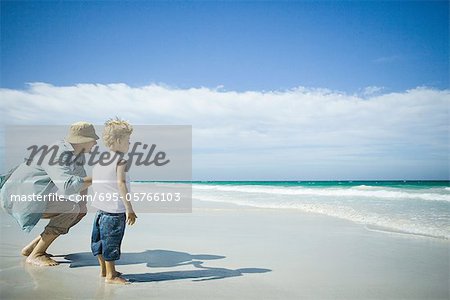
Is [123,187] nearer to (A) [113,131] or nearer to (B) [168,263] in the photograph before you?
(A) [113,131]

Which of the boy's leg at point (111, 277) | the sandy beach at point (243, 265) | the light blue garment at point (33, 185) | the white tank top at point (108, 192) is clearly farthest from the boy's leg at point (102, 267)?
the light blue garment at point (33, 185)

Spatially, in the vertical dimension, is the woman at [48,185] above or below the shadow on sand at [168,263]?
above

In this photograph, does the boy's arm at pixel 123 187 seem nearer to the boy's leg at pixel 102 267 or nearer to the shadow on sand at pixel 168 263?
the boy's leg at pixel 102 267

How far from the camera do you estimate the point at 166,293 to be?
300 centimetres

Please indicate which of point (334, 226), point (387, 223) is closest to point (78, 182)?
point (334, 226)

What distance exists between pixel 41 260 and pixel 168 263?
55.1 inches

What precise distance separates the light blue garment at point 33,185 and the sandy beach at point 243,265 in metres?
0.58

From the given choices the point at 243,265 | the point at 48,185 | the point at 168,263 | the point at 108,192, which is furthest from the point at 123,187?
the point at 243,265

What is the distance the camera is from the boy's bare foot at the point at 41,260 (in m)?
3.79

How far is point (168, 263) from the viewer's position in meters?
4.05

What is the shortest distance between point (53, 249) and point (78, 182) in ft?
6.12

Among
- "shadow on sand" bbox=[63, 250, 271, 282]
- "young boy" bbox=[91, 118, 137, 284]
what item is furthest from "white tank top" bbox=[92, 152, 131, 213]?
"shadow on sand" bbox=[63, 250, 271, 282]

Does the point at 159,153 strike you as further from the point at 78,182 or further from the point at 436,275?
the point at 436,275

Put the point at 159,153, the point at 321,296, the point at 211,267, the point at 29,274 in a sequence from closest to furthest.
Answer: the point at 321,296 → the point at 29,274 → the point at 211,267 → the point at 159,153
